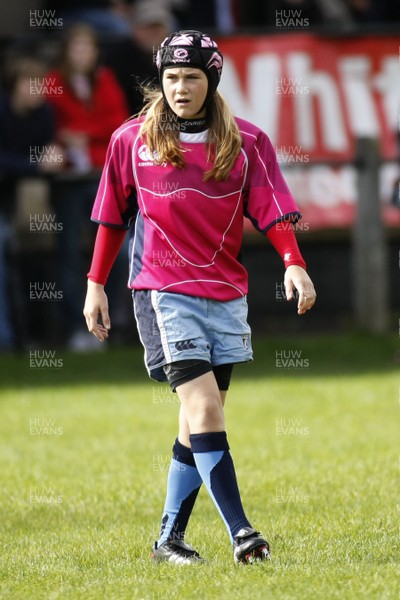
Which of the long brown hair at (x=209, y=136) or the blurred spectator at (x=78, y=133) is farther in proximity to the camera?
the blurred spectator at (x=78, y=133)

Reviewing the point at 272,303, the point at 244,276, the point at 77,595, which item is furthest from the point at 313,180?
the point at 77,595

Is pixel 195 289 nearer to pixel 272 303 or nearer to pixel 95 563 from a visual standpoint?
pixel 95 563

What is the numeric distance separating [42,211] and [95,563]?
343 inches

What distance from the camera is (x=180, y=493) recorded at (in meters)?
5.68

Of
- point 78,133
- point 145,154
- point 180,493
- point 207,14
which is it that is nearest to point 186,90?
point 145,154

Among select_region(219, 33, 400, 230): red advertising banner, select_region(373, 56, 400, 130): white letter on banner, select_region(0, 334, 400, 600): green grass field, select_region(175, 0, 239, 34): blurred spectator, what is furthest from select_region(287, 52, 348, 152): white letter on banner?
select_region(0, 334, 400, 600): green grass field

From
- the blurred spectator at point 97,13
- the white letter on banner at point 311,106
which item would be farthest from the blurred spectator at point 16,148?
A: the white letter on banner at point 311,106

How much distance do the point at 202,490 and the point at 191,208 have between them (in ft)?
7.82

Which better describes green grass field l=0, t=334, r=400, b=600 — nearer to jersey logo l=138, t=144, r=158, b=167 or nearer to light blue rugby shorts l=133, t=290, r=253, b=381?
light blue rugby shorts l=133, t=290, r=253, b=381

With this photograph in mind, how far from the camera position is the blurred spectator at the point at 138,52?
1341 centimetres

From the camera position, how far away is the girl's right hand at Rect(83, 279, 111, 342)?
18.2 feet

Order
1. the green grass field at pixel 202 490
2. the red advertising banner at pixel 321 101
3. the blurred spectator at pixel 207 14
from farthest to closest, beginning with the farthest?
the blurred spectator at pixel 207 14
the red advertising banner at pixel 321 101
the green grass field at pixel 202 490

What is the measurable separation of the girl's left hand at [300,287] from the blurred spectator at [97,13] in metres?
9.56

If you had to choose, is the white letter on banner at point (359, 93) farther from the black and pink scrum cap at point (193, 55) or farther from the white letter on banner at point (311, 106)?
the black and pink scrum cap at point (193, 55)
